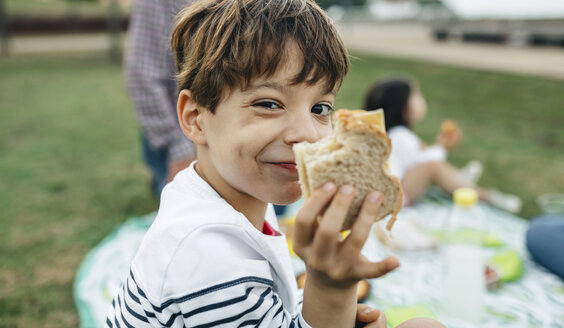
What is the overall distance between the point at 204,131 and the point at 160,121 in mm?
1799

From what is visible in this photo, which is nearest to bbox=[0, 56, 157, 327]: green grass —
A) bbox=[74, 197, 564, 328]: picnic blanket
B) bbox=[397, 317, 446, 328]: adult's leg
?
bbox=[74, 197, 564, 328]: picnic blanket

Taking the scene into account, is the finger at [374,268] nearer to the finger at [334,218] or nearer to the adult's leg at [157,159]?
the finger at [334,218]

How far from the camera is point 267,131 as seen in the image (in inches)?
51.4

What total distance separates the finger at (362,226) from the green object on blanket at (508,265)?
7.58ft

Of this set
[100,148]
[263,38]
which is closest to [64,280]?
[263,38]

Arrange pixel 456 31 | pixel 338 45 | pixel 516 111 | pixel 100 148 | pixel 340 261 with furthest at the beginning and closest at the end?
pixel 456 31
pixel 516 111
pixel 100 148
pixel 338 45
pixel 340 261

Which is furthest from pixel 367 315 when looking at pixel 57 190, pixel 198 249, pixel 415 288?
pixel 57 190

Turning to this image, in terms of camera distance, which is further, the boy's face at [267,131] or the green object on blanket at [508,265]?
the green object on blanket at [508,265]

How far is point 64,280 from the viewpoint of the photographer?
11.5 feet

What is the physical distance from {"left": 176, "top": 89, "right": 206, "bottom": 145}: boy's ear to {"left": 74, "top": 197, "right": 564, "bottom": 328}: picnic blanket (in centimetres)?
137

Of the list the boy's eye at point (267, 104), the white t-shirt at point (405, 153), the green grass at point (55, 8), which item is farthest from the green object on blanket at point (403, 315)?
the green grass at point (55, 8)

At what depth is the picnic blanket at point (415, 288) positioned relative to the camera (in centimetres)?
273

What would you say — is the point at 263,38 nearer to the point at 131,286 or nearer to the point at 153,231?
the point at 153,231

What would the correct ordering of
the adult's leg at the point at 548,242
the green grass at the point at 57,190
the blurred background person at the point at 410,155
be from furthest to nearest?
1. the blurred background person at the point at 410,155
2. the green grass at the point at 57,190
3. the adult's leg at the point at 548,242
